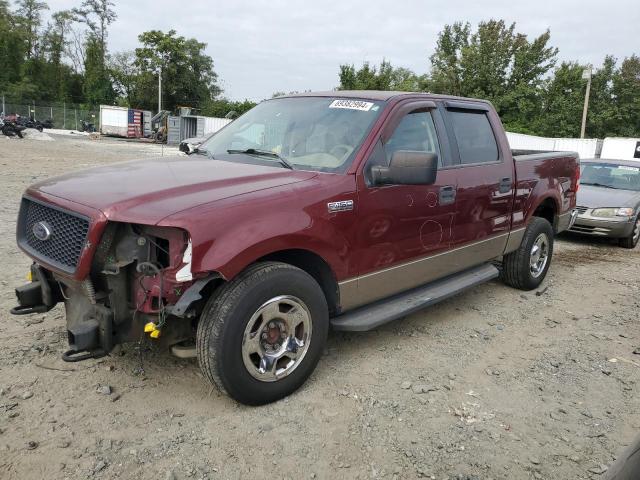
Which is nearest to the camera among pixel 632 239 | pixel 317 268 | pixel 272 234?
pixel 272 234

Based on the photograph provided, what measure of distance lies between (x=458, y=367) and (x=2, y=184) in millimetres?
10522

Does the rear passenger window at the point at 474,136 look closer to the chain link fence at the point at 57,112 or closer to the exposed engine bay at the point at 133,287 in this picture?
the exposed engine bay at the point at 133,287

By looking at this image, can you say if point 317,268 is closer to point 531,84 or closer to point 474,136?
point 474,136

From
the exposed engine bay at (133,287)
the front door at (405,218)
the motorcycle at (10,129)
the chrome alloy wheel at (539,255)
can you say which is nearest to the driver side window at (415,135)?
the front door at (405,218)

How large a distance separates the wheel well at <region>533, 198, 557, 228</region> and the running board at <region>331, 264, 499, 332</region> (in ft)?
4.93

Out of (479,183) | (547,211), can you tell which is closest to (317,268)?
(479,183)

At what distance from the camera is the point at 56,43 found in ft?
223

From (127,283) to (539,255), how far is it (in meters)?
4.74

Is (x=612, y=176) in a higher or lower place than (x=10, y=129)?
lower

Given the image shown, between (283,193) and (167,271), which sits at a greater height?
(283,193)

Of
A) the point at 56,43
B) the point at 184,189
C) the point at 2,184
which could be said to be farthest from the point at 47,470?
the point at 56,43

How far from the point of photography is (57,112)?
5247 cm

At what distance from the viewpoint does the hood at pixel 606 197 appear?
863 cm

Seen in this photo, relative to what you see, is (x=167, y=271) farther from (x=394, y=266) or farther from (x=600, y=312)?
(x=600, y=312)
